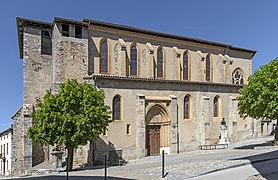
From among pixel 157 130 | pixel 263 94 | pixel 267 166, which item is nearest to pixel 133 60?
pixel 157 130

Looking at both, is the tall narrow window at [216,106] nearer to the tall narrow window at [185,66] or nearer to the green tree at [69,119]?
the tall narrow window at [185,66]

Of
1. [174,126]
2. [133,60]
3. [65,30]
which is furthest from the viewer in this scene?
[133,60]

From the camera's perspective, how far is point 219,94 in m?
26.4

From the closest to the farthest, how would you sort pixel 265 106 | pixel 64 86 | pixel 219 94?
pixel 64 86 → pixel 265 106 → pixel 219 94

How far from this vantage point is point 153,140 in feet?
72.4

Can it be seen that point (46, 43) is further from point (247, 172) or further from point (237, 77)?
point (237, 77)

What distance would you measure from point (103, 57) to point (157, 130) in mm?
8315

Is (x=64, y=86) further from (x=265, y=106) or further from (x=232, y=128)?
(x=232, y=128)

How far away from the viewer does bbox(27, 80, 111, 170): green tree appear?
47.9ft

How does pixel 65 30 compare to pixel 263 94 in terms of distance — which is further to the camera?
pixel 65 30

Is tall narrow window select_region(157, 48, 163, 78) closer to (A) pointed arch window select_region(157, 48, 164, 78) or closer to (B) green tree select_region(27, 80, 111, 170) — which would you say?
(A) pointed arch window select_region(157, 48, 164, 78)

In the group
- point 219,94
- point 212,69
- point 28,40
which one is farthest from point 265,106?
point 28,40

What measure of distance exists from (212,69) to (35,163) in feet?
70.8

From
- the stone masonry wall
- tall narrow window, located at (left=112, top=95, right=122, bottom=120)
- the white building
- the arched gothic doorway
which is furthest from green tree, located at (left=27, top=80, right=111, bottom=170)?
the white building
